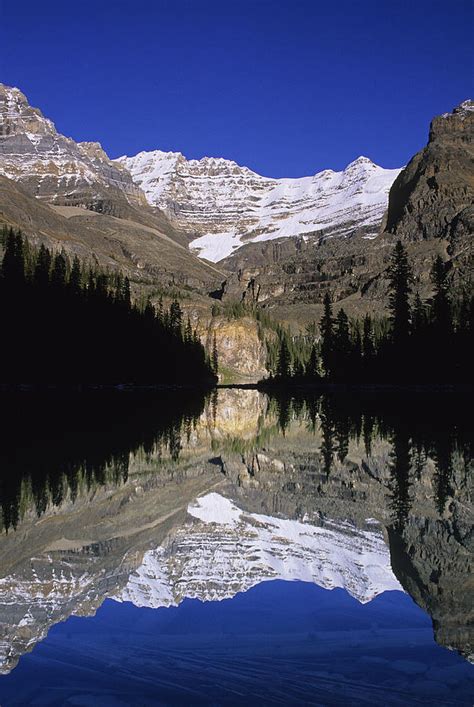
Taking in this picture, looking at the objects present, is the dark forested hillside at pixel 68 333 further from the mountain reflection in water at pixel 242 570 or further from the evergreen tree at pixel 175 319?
the mountain reflection in water at pixel 242 570

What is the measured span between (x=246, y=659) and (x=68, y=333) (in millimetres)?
93453

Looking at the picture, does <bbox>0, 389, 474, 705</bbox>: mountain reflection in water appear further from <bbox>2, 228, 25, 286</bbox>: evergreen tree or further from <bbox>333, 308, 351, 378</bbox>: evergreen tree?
<bbox>333, 308, 351, 378</bbox>: evergreen tree

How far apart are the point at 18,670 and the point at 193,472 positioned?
13589 millimetres

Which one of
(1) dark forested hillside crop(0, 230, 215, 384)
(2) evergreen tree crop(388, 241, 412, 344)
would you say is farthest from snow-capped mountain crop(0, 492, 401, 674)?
(1) dark forested hillside crop(0, 230, 215, 384)

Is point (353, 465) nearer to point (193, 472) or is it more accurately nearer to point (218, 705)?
point (193, 472)

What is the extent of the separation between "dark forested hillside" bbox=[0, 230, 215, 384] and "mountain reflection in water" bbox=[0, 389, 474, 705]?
70695mm

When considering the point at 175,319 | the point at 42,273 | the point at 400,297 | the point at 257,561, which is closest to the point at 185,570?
the point at 257,561

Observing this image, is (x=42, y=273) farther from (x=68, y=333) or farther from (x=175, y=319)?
(x=175, y=319)

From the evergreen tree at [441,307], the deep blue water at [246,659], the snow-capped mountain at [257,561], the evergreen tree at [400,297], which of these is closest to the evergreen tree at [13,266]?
the evergreen tree at [400,297]

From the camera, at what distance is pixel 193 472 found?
64.7 feet

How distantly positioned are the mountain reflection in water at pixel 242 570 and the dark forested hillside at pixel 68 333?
70.7 meters

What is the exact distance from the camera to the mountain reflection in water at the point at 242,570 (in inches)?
243

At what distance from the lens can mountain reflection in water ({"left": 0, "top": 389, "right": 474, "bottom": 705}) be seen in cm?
618

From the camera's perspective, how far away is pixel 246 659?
6480 mm
